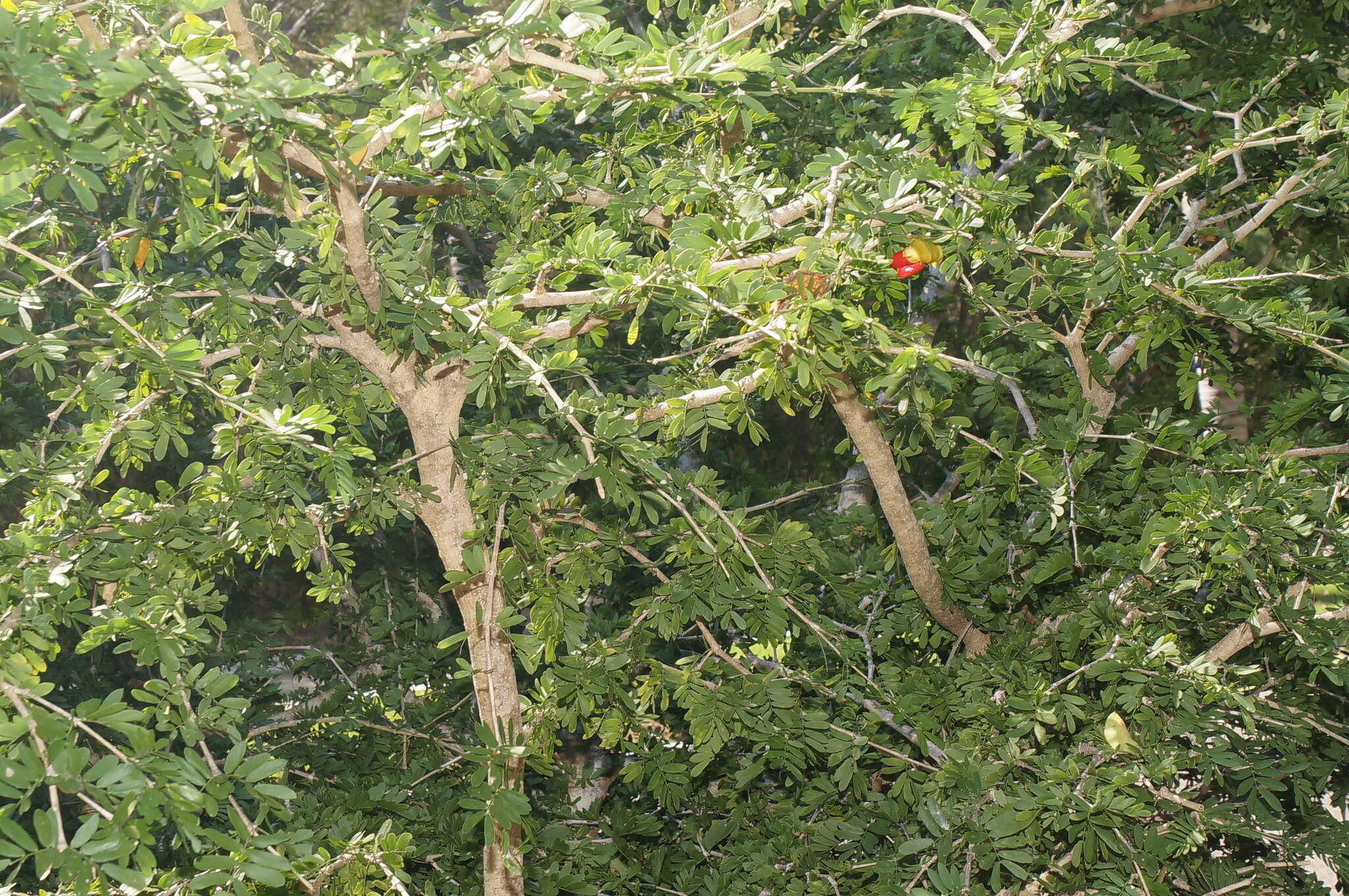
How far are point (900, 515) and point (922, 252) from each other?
714mm

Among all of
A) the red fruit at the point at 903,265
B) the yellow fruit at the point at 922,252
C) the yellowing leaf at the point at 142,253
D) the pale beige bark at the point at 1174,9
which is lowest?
the red fruit at the point at 903,265

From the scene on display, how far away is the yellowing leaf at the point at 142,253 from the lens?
70.1 inches

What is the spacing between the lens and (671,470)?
2262 mm

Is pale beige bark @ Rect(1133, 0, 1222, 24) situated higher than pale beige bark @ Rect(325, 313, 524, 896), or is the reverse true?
pale beige bark @ Rect(1133, 0, 1222, 24)

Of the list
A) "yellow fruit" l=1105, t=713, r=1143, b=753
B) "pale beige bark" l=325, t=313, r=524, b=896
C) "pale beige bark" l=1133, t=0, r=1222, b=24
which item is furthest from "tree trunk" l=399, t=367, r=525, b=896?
"pale beige bark" l=1133, t=0, r=1222, b=24

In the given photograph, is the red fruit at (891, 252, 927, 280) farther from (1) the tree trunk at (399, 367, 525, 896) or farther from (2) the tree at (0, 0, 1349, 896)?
(1) the tree trunk at (399, 367, 525, 896)

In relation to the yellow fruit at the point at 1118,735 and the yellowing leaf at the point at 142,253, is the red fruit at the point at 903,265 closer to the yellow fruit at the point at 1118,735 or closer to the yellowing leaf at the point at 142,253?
the yellow fruit at the point at 1118,735

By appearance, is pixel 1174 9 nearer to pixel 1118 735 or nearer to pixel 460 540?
pixel 1118 735

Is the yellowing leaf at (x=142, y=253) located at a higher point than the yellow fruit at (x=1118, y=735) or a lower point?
higher

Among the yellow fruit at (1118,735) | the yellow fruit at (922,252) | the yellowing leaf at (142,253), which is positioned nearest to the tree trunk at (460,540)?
the yellowing leaf at (142,253)

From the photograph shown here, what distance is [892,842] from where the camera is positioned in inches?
92.7

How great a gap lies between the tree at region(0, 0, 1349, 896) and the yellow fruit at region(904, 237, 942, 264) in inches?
1.9

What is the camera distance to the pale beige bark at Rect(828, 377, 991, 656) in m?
2.19

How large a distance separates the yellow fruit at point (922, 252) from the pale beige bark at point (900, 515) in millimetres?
272
